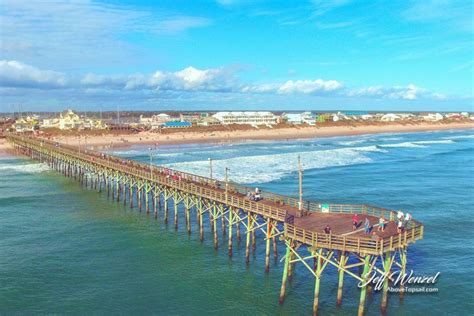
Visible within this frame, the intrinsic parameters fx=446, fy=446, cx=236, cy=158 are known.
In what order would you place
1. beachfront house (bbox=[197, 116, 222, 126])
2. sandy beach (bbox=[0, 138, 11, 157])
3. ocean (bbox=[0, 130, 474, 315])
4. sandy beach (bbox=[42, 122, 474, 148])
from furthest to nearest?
beachfront house (bbox=[197, 116, 222, 126]) → sandy beach (bbox=[42, 122, 474, 148]) → sandy beach (bbox=[0, 138, 11, 157]) → ocean (bbox=[0, 130, 474, 315])

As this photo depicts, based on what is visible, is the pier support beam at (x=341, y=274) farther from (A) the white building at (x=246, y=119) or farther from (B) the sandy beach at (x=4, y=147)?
(A) the white building at (x=246, y=119)

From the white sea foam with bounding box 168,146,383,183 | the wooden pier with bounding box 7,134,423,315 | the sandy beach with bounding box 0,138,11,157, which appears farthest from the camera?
the sandy beach with bounding box 0,138,11,157

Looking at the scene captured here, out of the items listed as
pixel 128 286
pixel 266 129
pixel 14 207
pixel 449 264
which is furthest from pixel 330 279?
pixel 266 129

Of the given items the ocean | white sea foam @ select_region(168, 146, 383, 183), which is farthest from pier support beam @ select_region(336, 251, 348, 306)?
white sea foam @ select_region(168, 146, 383, 183)

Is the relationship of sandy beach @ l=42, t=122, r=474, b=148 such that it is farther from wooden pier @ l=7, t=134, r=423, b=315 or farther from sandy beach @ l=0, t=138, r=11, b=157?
wooden pier @ l=7, t=134, r=423, b=315

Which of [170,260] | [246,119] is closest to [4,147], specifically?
[246,119]

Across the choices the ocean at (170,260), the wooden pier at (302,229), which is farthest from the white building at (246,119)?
the wooden pier at (302,229)
